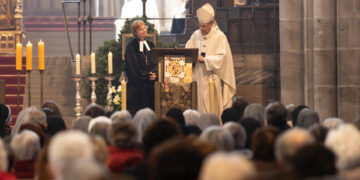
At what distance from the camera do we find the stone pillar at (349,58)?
1344cm

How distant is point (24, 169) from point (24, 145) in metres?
0.18

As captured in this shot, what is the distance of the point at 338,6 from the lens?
13.6 metres

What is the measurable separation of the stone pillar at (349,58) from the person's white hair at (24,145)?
27.5 ft

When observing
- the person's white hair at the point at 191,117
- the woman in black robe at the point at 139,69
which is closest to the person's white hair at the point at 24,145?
the person's white hair at the point at 191,117

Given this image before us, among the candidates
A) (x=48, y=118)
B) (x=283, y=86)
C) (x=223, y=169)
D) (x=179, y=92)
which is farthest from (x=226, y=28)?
(x=223, y=169)

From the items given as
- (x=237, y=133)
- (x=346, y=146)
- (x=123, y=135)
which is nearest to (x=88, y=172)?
(x=346, y=146)

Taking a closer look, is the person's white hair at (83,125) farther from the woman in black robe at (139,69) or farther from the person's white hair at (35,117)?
the woman in black robe at (139,69)

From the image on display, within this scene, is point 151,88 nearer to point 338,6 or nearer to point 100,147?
point 338,6

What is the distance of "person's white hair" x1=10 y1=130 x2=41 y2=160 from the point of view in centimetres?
603

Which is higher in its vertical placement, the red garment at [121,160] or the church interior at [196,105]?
the church interior at [196,105]

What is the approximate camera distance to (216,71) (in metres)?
12.8

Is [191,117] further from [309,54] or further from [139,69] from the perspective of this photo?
[309,54]

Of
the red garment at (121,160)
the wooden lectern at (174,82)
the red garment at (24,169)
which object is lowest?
the red garment at (24,169)

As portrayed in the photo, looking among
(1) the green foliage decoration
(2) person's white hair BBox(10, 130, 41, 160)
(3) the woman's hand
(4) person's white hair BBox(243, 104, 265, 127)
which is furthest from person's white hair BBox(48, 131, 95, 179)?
A: (1) the green foliage decoration
